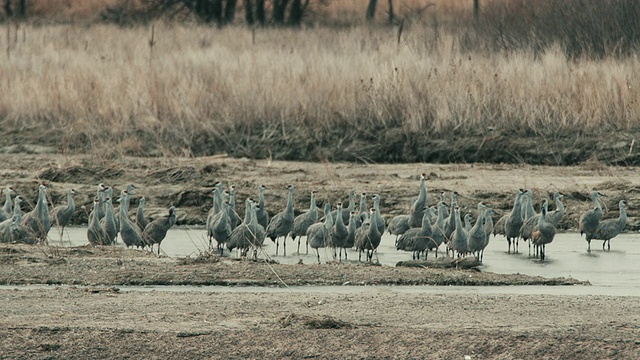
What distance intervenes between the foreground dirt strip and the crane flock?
3.02 metres

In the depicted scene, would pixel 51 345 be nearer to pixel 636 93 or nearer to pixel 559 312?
pixel 559 312

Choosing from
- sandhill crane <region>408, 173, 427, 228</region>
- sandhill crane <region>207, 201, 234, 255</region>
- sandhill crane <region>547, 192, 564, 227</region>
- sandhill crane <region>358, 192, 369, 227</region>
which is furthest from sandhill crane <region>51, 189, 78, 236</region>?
sandhill crane <region>547, 192, 564, 227</region>

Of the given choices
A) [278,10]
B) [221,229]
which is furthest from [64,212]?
[278,10]

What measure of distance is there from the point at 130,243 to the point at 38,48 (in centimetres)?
1910

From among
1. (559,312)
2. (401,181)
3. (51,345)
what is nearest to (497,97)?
(401,181)

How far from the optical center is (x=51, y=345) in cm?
910

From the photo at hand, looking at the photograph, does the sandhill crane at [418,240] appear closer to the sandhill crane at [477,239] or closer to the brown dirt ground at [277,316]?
the sandhill crane at [477,239]

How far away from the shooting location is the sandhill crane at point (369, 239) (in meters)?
14.5

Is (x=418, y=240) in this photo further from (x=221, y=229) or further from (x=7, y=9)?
(x=7, y=9)

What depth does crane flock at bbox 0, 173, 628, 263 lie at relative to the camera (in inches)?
573

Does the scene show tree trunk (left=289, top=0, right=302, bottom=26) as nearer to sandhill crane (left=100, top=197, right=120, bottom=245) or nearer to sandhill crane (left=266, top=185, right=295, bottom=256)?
sandhill crane (left=266, top=185, right=295, bottom=256)

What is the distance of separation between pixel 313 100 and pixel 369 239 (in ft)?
27.9

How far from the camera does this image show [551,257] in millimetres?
14969

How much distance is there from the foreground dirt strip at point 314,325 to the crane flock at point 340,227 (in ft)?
9.91
